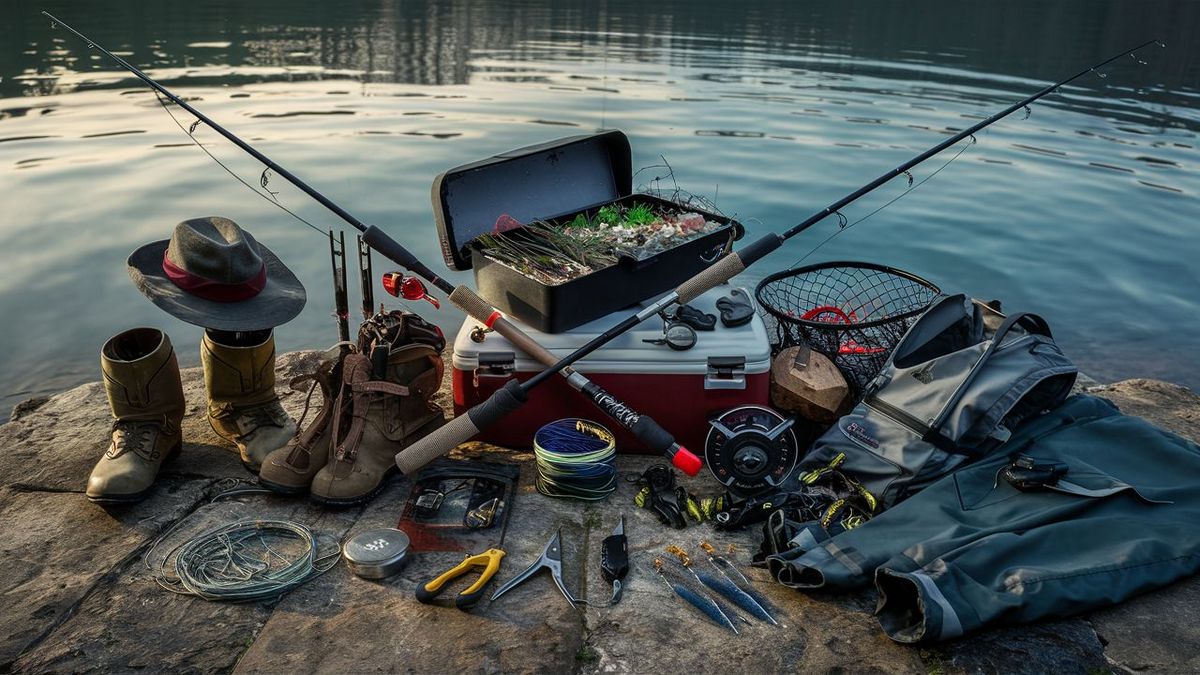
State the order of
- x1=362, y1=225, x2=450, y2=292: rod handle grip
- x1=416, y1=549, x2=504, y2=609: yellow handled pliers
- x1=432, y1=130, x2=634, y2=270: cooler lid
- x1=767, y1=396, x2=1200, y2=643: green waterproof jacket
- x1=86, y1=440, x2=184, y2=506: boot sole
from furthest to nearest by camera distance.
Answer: x1=432, y1=130, x2=634, y2=270: cooler lid < x1=362, y1=225, x2=450, y2=292: rod handle grip < x1=86, y1=440, x2=184, y2=506: boot sole < x1=416, y1=549, x2=504, y2=609: yellow handled pliers < x1=767, y1=396, x2=1200, y2=643: green waterproof jacket

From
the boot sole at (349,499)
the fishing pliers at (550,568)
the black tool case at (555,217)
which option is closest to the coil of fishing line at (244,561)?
the boot sole at (349,499)

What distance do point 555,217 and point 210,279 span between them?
184cm

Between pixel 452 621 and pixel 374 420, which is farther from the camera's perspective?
pixel 374 420

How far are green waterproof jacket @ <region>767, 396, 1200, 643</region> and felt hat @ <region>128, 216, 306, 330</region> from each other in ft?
7.89

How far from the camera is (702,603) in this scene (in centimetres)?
310

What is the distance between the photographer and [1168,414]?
15.8 feet

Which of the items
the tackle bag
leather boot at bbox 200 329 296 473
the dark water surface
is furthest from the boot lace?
the dark water surface

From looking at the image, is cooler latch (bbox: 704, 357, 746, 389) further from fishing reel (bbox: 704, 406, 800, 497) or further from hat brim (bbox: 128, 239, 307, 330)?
hat brim (bbox: 128, 239, 307, 330)

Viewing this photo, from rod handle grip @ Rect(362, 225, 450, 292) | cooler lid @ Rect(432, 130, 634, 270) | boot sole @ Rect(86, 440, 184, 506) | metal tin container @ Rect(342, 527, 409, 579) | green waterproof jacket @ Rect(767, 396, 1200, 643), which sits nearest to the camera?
green waterproof jacket @ Rect(767, 396, 1200, 643)

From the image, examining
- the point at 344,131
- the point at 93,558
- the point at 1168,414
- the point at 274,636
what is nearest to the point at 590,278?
the point at 274,636

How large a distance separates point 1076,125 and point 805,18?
18942mm

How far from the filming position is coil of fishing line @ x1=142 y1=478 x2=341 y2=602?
3.11 metres

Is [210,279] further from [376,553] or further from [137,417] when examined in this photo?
[376,553]

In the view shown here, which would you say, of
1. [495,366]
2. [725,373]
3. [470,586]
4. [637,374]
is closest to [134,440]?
[495,366]
